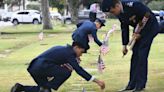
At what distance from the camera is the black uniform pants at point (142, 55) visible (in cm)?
971

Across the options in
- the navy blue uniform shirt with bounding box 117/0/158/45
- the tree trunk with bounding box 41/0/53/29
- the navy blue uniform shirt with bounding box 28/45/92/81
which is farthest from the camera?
the tree trunk with bounding box 41/0/53/29

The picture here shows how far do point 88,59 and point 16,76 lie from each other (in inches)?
166

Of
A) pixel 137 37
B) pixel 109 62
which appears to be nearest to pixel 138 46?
pixel 137 37

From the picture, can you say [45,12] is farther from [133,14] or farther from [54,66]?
[54,66]

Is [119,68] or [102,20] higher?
[102,20]

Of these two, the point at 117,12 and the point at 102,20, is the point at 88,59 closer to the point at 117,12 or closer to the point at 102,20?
the point at 102,20

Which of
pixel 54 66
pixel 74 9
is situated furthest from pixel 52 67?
pixel 74 9

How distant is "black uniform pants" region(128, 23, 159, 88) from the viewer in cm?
971

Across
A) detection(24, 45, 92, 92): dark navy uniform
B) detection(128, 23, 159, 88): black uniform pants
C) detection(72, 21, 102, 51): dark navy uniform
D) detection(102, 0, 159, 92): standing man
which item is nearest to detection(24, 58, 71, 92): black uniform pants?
detection(24, 45, 92, 92): dark navy uniform

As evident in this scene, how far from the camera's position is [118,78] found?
11992 millimetres

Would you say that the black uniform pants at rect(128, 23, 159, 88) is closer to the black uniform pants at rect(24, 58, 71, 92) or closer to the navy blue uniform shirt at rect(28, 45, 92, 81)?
the black uniform pants at rect(24, 58, 71, 92)

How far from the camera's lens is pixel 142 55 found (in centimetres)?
968

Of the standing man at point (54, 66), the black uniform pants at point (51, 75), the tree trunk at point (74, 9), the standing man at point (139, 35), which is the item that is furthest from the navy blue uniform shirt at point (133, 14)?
the tree trunk at point (74, 9)

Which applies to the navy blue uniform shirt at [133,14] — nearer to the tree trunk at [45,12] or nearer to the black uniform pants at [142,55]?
the black uniform pants at [142,55]
